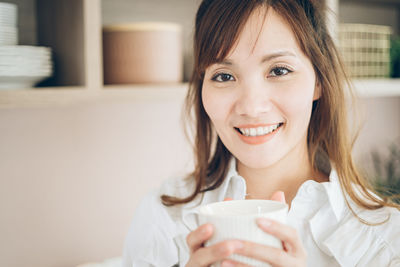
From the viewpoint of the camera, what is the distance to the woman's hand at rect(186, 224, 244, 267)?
65 cm

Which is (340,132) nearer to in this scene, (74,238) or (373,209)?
(373,209)

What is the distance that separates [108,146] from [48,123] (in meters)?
0.23

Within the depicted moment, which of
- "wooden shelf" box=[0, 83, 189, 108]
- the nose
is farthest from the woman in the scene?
"wooden shelf" box=[0, 83, 189, 108]

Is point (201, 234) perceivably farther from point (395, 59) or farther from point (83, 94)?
point (395, 59)

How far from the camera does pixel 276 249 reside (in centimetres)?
68

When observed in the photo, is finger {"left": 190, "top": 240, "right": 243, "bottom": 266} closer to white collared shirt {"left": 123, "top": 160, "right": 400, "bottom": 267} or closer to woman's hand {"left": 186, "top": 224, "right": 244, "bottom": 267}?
woman's hand {"left": 186, "top": 224, "right": 244, "bottom": 267}

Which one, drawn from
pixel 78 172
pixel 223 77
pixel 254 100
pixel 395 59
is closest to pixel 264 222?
pixel 254 100

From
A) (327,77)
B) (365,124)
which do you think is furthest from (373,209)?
(365,124)

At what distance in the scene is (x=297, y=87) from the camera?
101 centimetres

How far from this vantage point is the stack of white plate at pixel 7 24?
1.07m

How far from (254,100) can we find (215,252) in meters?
0.40

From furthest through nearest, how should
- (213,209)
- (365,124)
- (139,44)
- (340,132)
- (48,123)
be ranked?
(365,124)
(48,123)
(139,44)
(340,132)
(213,209)

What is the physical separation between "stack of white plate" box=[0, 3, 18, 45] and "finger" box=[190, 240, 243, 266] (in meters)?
0.69

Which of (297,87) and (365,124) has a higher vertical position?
(297,87)
